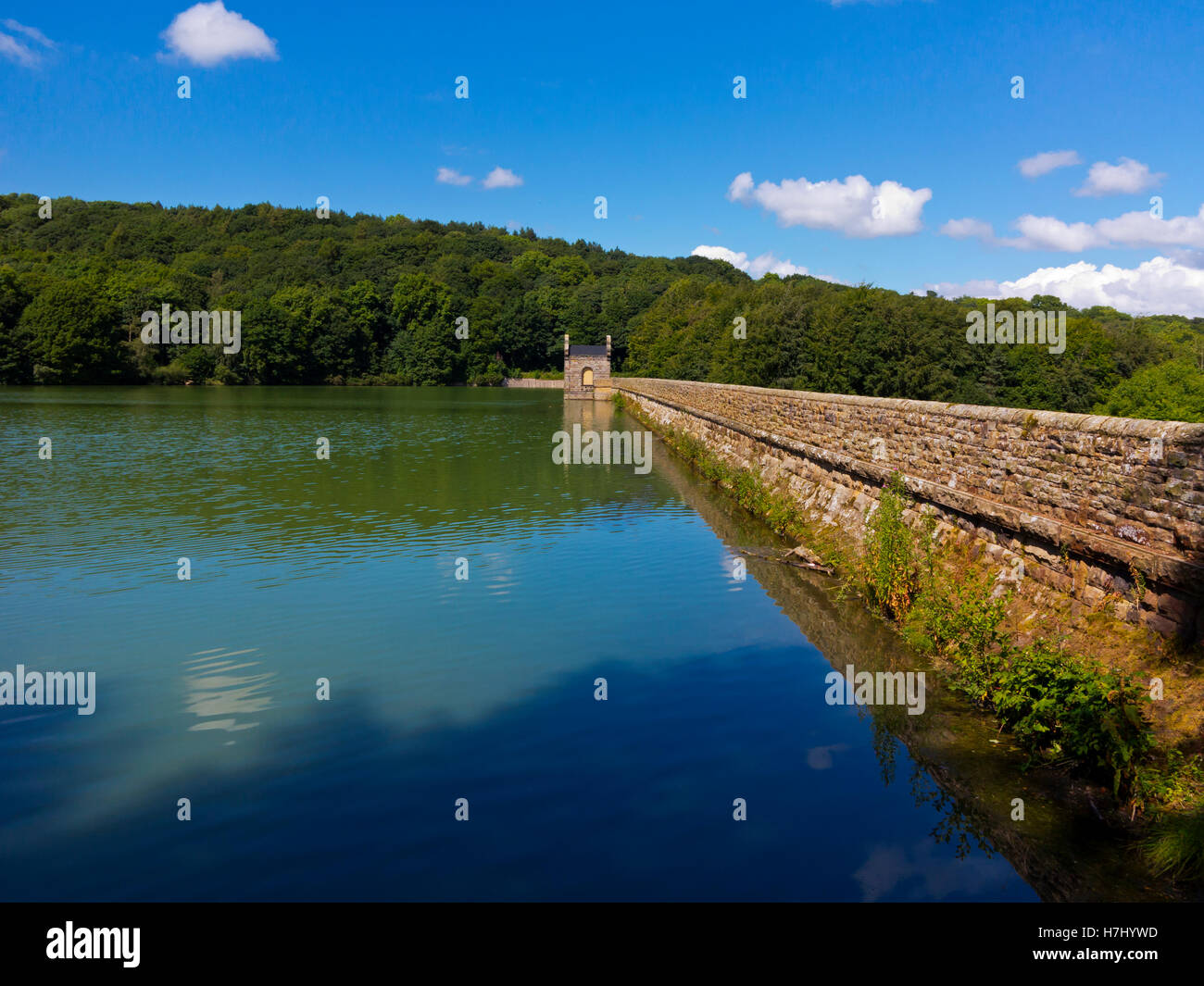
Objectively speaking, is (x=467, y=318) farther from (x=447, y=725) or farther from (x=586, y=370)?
(x=447, y=725)

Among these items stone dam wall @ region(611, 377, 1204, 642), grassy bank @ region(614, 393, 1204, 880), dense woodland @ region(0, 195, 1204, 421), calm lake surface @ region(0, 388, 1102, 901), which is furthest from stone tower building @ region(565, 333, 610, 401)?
grassy bank @ region(614, 393, 1204, 880)

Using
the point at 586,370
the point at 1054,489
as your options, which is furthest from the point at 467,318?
the point at 1054,489

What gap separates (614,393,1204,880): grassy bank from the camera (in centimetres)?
481

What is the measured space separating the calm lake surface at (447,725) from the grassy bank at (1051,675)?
0.46 m

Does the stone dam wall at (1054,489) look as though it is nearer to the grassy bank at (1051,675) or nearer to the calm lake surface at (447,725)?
the grassy bank at (1051,675)

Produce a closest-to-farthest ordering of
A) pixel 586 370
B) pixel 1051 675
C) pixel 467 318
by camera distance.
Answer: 1. pixel 1051 675
2. pixel 586 370
3. pixel 467 318

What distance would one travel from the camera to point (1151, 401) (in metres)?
54.6

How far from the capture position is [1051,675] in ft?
19.4

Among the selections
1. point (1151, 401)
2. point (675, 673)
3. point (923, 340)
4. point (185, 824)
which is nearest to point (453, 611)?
point (675, 673)

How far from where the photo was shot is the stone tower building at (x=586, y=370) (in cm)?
8006

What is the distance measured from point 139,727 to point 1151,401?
207 ft

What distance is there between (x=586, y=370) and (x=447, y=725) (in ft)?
254

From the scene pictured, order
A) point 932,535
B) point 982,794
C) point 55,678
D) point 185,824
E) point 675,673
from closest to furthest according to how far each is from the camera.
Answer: point 185,824, point 982,794, point 55,678, point 675,673, point 932,535
